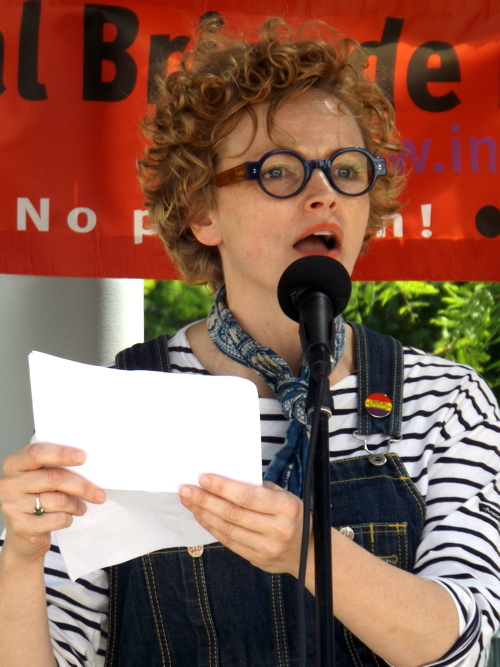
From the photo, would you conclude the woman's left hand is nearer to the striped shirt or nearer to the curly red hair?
the striped shirt

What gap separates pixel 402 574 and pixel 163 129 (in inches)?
59.3

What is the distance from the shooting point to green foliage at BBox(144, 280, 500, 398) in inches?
199

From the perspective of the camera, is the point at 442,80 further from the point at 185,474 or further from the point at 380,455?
the point at 185,474

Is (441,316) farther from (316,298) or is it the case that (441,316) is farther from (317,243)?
(316,298)

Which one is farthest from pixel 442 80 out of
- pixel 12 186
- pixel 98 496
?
pixel 98 496

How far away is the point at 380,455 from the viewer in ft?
7.88

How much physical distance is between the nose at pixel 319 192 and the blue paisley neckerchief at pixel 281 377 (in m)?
0.32

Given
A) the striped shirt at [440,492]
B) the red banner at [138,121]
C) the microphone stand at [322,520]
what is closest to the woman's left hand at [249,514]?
the microphone stand at [322,520]

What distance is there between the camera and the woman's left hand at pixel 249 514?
1.67 metres

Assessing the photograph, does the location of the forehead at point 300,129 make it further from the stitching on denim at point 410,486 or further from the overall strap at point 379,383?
the stitching on denim at point 410,486

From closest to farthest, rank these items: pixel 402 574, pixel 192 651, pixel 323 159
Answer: pixel 402 574
pixel 192 651
pixel 323 159

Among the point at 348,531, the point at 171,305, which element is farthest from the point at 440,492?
the point at 171,305

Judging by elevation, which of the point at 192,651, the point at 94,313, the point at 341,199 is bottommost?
the point at 192,651

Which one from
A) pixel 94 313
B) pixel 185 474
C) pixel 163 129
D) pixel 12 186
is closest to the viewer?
pixel 185 474
